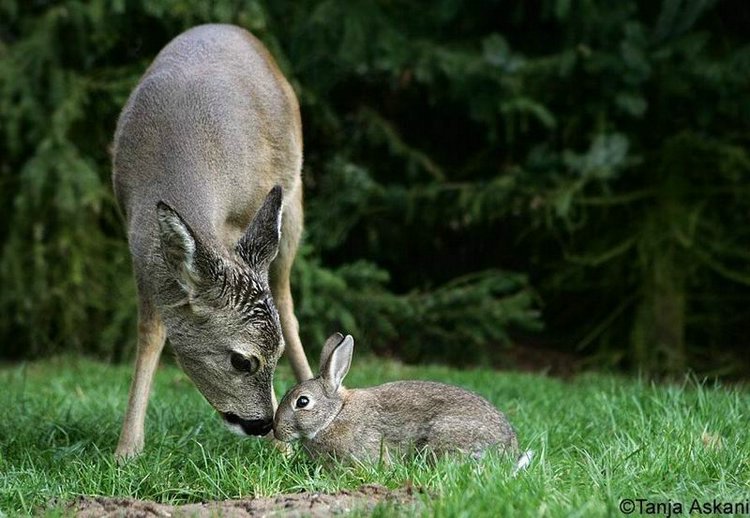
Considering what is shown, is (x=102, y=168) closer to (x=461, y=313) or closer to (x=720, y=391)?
(x=461, y=313)

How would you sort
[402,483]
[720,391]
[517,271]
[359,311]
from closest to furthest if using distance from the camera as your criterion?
[402,483] < [720,391] < [359,311] < [517,271]

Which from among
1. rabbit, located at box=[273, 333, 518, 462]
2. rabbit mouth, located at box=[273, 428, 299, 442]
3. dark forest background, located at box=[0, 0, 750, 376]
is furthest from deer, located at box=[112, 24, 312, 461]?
dark forest background, located at box=[0, 0, 750, 376]

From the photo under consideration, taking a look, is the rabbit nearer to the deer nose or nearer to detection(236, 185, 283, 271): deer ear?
the deer nose

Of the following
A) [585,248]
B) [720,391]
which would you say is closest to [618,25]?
[585,248]

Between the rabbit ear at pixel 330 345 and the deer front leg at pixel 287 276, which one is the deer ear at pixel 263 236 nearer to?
the rabbit ear at pixel 330 345

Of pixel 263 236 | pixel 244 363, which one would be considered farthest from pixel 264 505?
pixel 263 236

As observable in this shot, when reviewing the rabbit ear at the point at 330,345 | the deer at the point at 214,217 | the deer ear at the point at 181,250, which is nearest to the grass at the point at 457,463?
the deer at the point at 214,217

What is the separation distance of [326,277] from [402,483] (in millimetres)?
5378

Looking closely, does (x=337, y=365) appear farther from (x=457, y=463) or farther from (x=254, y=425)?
(x=457, y=463)

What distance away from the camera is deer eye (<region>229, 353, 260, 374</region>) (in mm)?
5340

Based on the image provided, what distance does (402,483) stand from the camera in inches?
180

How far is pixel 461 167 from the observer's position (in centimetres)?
1118

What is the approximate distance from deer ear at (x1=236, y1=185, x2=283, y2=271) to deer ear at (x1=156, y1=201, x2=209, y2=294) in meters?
0.25

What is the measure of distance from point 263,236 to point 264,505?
152 centimetres
